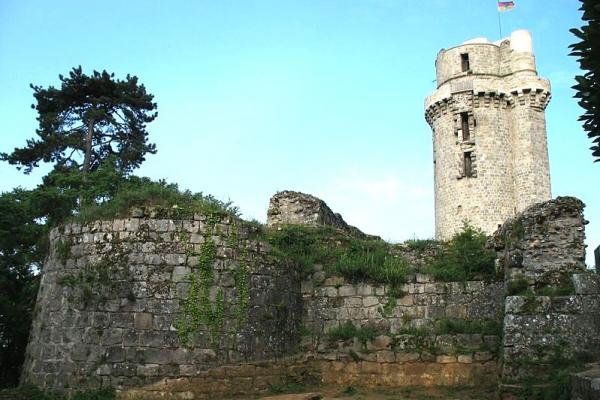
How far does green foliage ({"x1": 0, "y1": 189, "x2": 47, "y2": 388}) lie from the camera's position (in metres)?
13.5

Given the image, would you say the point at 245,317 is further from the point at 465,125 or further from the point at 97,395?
the point at 465,125

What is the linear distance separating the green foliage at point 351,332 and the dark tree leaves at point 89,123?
63.9 feet

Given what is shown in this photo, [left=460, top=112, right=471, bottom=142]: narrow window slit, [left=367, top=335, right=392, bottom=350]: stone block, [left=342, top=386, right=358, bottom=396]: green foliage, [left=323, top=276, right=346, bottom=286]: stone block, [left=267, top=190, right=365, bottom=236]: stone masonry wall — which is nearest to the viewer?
[left=342, top=386, right=358, bottom=396]: green foliage

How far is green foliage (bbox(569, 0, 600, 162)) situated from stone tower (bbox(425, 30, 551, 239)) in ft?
93.9

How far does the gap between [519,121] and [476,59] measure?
5.03 metres

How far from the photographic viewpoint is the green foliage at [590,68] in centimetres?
885

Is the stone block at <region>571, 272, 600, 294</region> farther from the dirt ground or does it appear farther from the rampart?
the dirt ground

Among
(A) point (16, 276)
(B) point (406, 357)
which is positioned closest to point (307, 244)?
(B) point (406, 357)

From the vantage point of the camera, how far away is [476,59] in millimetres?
40750

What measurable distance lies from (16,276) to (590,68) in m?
12.9

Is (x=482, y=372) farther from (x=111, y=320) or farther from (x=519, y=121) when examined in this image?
(x=519, y=121)

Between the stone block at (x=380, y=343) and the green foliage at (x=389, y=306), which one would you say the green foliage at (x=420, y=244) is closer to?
the green foliage at (x=389, y=306)

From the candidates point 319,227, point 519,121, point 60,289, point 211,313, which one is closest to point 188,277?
point 211,313

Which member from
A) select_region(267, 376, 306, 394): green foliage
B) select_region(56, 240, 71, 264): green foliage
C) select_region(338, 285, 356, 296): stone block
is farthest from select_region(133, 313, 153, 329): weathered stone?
select_region(338, 285, 356, 296): stone block
